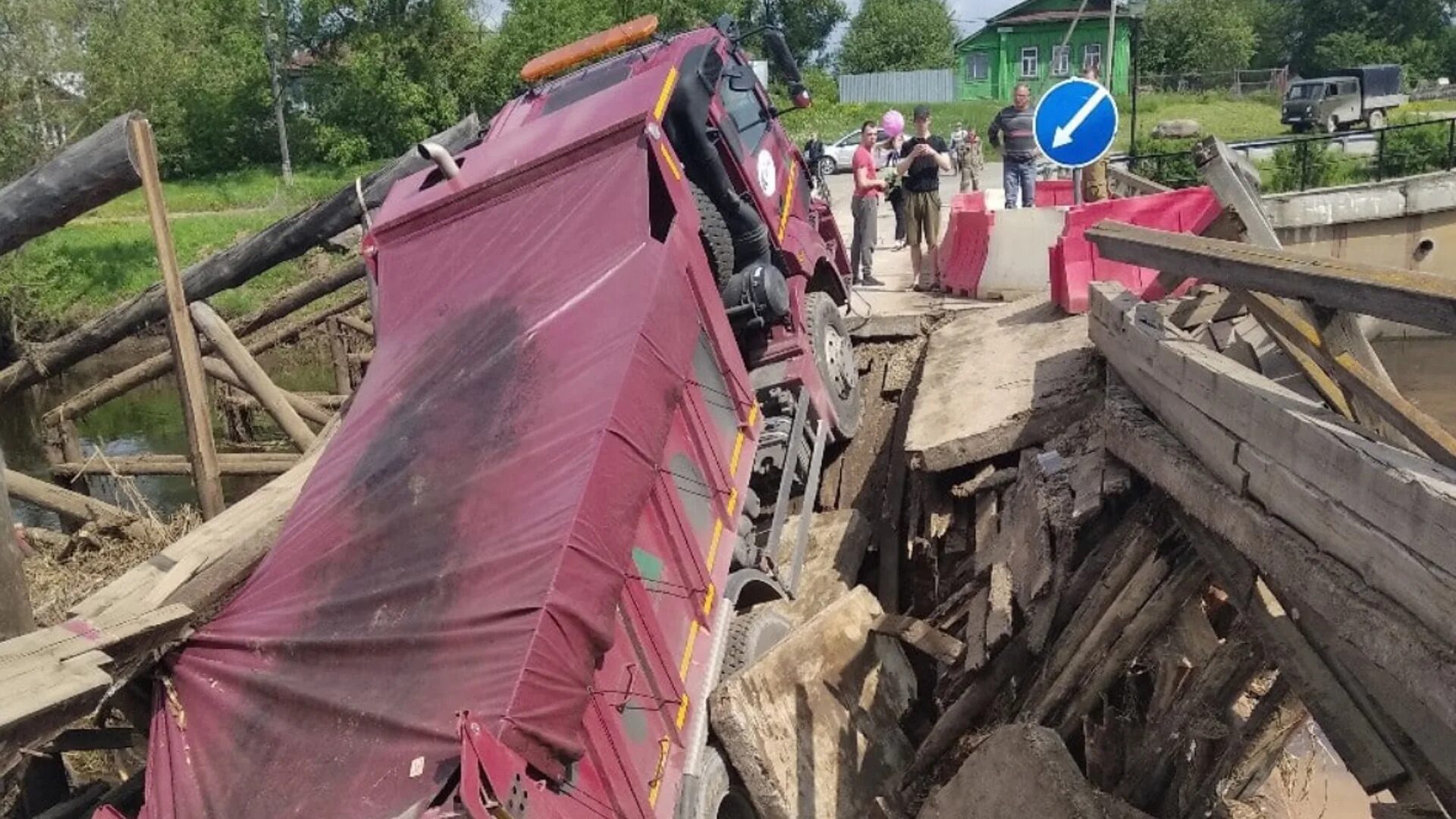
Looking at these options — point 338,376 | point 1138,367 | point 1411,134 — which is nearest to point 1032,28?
point 1411,134

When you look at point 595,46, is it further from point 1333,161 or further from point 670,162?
point 1333,161

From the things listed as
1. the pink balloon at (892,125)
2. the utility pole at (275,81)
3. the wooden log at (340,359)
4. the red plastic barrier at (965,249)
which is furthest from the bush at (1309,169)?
the utility pole at (275,81)

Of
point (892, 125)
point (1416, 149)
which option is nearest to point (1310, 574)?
point (892, 125)

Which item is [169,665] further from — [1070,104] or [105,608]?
[1070,104]

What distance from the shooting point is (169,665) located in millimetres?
4023

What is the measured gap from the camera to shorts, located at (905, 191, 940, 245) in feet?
38.3

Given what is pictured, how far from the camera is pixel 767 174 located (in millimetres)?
7117

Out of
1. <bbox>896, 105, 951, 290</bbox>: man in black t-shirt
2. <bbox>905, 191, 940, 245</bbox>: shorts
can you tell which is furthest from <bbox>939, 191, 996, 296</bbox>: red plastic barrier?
<bbox>905, 191, 940, 245</bbox>: shorts

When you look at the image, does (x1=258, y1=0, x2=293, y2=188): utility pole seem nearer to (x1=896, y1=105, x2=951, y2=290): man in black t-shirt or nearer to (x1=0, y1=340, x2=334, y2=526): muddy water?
(x1=0, y1=340, x2=334, y2=526): muddy water

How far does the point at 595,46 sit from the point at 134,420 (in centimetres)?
1274

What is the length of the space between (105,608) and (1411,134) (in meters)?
20.1

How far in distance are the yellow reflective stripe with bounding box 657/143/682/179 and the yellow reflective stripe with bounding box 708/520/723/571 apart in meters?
1.63

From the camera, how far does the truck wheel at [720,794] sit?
15.1ft

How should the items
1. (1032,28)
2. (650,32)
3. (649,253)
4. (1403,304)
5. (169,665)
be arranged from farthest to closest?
1. (1032,28)
2. (650,32)
3. (649,253)
4. (169,665)
5. (1403,304)
